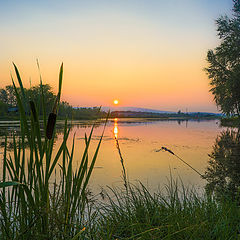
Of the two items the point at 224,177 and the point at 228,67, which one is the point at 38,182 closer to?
the point at 224,177

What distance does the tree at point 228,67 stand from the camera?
61.3 feet

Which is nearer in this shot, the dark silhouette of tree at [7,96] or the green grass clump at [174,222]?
the green grass clump at [174,222]

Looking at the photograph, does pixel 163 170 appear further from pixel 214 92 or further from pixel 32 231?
pixel 214 92

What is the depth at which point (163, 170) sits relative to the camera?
7176 millimetres

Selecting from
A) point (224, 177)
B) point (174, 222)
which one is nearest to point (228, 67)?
point (224, 177)

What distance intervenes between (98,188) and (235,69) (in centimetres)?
1717

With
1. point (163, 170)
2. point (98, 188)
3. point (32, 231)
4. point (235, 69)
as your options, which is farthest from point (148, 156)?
point (235, 69)

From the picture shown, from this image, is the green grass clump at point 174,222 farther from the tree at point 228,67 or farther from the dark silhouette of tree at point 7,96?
the dark silhouette of tree at point 7,96

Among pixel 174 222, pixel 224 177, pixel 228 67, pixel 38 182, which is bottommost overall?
pixel 224 177

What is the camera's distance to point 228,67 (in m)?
20.2

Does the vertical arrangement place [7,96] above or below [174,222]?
above

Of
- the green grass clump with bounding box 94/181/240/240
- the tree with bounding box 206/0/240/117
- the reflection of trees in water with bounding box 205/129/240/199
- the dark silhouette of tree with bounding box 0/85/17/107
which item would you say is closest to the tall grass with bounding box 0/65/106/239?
the green grass clump with bounding box 94/181/240/240

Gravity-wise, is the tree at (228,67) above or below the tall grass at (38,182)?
above

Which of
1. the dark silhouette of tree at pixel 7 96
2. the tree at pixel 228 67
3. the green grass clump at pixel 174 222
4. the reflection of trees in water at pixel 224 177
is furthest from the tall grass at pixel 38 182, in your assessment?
the dark silhouette of tree at pixel 7 96
